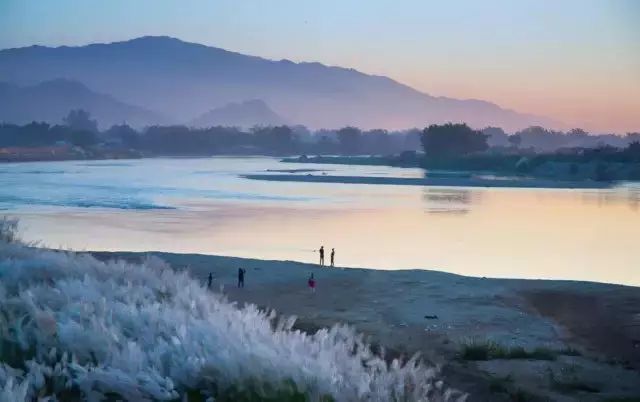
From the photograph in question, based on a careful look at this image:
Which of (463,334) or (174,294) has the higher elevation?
(174,294)

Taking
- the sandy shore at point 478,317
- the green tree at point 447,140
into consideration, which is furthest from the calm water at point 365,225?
the green tree at point 447,140

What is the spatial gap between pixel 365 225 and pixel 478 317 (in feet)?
64.6

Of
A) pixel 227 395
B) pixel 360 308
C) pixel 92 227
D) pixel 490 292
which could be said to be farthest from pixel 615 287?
pixel 92 227

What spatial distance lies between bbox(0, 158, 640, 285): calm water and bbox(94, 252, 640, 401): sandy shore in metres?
3.69

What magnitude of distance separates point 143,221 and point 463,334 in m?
25.0

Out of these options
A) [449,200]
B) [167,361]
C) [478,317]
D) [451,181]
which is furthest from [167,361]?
[451,181]

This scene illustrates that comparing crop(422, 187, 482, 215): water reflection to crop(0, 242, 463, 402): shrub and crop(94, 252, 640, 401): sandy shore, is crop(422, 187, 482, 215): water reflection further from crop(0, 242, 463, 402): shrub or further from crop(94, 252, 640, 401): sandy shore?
crop(0, 242, 463, 402): shrub

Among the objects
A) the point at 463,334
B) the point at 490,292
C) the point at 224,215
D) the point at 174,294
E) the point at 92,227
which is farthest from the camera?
the point at 224,215

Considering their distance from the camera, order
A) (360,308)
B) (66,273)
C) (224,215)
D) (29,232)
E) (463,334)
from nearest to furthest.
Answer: (66,273), (463,334), (360,308), (29,232), (224,215)

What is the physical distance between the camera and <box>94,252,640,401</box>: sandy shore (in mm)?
9961

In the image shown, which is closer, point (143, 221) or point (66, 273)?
point (66, 273)

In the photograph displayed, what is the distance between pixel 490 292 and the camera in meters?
19.6

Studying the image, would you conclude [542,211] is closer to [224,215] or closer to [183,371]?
[224,215]

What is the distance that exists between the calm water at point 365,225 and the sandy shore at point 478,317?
369 centimetres
